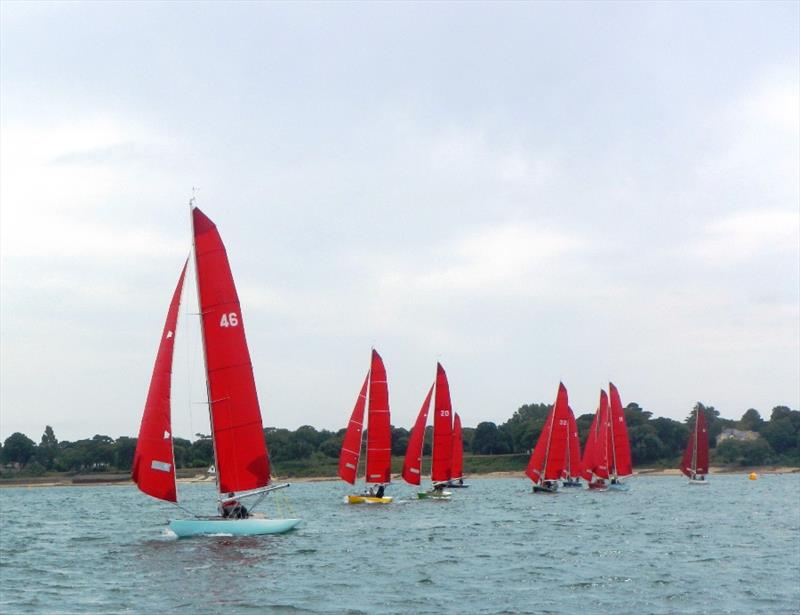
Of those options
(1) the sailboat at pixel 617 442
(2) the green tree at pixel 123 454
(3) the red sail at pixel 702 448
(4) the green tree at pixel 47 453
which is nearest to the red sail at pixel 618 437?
(1) the sailboat at pixel 617 442

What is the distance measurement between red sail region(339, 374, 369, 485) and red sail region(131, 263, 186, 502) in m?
26.0

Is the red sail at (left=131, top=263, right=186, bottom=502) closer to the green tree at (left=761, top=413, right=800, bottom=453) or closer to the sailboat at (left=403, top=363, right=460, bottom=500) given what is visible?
the sailboat at (left=403, top=363, right=460, bottom=500)

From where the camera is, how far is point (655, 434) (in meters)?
145

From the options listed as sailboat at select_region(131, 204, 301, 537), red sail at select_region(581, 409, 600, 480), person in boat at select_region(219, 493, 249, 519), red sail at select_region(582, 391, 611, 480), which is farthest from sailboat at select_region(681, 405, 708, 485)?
person in boat at select_region(219, 493, 249, 519)

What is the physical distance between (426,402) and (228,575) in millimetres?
40587

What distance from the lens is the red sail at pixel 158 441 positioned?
34.3 m

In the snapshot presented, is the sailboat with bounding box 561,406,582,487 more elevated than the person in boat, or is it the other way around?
the sailboat with bounding box 561,406,582,487

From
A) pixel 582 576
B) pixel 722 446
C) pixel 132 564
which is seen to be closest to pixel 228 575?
pixel 132 564

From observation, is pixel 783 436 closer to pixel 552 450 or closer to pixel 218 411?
pixel 552 450

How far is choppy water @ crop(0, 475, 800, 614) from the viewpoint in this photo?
2484 centimetres

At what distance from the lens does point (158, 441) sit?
34312 mm

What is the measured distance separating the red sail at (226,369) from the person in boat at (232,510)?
1.47 ft

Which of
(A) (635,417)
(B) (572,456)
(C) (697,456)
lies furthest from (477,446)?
(B) (572,456)

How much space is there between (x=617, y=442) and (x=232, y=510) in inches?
2225
